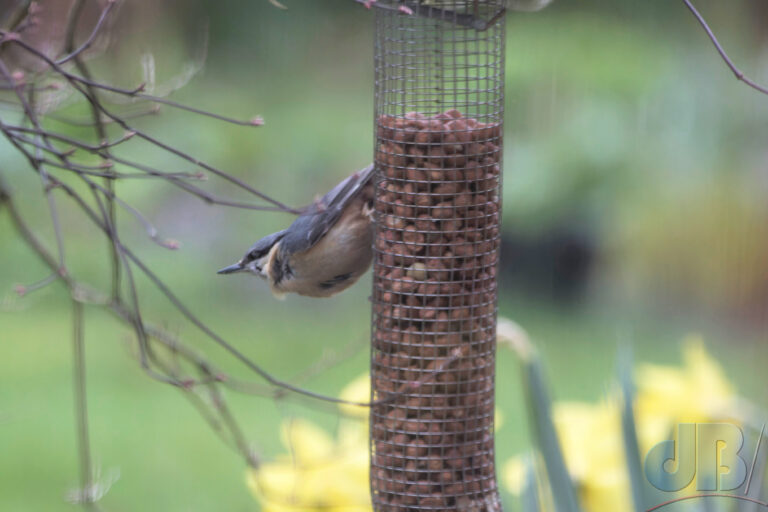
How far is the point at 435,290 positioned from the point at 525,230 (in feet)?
12.2

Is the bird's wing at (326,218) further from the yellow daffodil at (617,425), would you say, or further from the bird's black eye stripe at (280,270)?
the yellow daffodil at (617,425)

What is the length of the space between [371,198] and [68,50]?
2.73 ft

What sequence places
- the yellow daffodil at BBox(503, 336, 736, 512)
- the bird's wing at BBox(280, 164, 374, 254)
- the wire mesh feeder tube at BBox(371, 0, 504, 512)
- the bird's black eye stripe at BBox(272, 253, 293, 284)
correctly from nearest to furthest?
the wire mesh feeder tube at BBox(371, 0, 504, 512), the bird's wing at BBox(280, 164, 374, 254), the yellow daffodil at BBox(503, 336, 736, 512), the bird's black eye stripe at BBox(272, 253, 293, 284)

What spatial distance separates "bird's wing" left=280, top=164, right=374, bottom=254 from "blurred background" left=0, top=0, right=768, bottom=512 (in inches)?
101

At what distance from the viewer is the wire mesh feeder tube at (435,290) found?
2246mm

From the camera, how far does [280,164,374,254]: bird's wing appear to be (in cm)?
249

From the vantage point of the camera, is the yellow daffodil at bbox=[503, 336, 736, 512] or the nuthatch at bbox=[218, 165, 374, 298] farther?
the yellow daffodil at bbox=[503, 336, 736, 512]

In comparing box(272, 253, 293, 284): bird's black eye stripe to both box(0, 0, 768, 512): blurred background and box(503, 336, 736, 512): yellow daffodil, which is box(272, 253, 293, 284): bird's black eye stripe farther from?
box(0, 0, 768, 512): blurred background

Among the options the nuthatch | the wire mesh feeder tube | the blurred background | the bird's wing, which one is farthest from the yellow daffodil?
the blurred background

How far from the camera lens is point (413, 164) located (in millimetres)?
2264

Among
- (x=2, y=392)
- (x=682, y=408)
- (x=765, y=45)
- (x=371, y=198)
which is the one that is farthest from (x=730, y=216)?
(x=2, y=392)

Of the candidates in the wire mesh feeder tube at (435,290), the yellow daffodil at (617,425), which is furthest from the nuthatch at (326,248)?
the yellow daffodil at (617,425)

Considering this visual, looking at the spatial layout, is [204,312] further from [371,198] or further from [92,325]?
[371,198]

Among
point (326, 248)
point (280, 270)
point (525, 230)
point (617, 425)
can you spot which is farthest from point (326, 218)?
point (525, 230)
